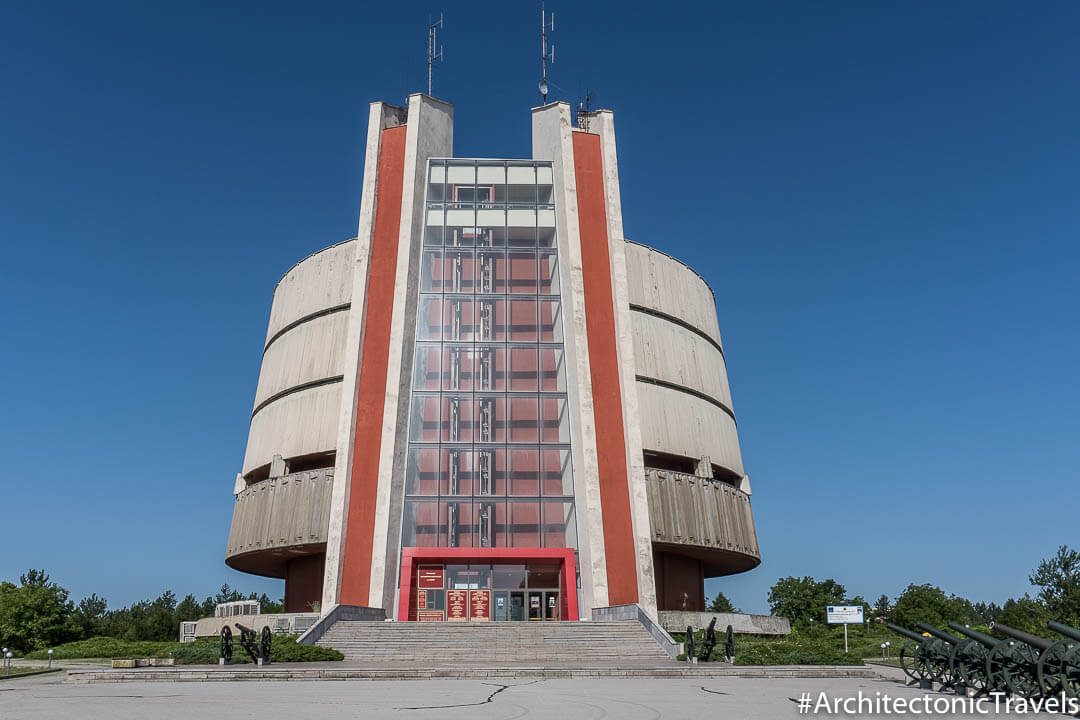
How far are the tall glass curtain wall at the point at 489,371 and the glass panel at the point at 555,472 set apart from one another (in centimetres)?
5

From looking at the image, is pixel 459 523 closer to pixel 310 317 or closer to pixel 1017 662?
pixel 310 317

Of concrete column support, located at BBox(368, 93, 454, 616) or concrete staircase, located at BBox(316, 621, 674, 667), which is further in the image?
concrete column support, located at BBox(368, 93, 454, 616)

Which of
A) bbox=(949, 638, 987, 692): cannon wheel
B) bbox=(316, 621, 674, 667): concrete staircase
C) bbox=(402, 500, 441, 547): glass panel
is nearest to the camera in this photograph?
bbox=(949, 638, 987, 692): cannon wheel

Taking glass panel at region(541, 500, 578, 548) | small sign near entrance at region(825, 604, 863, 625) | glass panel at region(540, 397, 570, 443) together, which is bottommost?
small sign near entrance at region(825, 604, 863, 625)

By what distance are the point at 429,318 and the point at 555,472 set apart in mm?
9594

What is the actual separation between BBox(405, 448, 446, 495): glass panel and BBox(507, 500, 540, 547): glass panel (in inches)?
135

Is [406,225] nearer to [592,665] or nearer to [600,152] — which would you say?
[600,152]

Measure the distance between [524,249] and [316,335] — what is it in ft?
37.5

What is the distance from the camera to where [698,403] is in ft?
146

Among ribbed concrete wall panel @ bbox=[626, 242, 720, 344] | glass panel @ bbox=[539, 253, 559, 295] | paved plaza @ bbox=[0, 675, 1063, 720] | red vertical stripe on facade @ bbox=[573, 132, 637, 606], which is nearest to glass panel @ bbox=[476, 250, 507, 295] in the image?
glass panel @ bbox=[539, 253, 559, 295]

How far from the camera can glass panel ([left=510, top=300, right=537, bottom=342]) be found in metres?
41.5

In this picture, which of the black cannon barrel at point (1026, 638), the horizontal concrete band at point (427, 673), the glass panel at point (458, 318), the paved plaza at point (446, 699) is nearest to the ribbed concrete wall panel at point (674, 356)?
the glass panel at point (458, 318)

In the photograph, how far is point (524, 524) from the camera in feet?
121

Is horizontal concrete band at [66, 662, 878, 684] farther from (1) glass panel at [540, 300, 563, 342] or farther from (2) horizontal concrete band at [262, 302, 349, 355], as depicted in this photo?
(2) horizontal concrete band at [262, 302, 349, 355]
